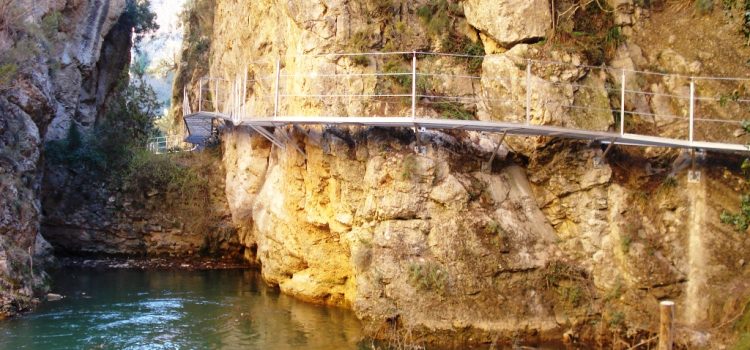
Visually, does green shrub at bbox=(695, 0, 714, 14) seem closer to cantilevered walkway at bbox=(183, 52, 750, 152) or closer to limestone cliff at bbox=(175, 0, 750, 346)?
limestone cliff at bbox=(175, 0, 750, 346)

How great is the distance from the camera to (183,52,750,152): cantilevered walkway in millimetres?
14836

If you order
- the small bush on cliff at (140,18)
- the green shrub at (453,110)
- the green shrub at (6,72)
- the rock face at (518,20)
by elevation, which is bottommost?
the green shrub at (453,110)

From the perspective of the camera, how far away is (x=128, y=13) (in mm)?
33188

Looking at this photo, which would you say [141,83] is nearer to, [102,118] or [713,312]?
[102,118]

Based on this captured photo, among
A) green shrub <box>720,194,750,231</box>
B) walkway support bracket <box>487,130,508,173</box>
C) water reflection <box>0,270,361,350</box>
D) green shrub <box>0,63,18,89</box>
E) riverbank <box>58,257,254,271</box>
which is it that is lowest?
water reflection <box>0,270,361,350</box>

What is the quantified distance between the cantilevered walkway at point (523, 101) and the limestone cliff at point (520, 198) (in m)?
0.06

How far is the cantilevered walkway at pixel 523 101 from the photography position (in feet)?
48.7

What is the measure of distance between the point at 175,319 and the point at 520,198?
8120 millimetres

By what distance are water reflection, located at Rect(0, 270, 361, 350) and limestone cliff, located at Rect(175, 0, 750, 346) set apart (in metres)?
1.17

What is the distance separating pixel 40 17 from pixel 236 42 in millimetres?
5721

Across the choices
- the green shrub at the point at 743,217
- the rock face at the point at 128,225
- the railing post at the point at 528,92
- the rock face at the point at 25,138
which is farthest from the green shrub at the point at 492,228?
the rock face at the point at 128,225

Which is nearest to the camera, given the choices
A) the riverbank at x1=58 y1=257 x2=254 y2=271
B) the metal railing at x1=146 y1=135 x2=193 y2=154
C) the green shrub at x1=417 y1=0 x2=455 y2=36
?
the green shrub at x1=417 y1=0 x2=455 y2=36

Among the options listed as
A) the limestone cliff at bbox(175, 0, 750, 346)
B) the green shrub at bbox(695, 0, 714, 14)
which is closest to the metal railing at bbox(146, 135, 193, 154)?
the limestone cliff at bbox(175, 0, 750, 346)

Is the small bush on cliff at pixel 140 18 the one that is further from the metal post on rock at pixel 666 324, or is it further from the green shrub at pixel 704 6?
the metal post on rock at pixel 666 324
